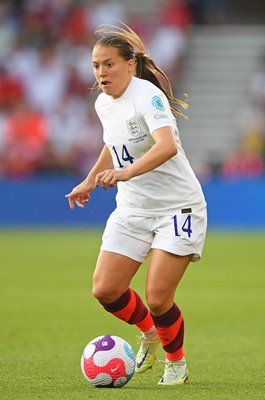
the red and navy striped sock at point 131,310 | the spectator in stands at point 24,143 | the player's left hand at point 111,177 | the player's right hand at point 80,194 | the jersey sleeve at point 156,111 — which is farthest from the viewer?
the spectator in stands at point 24,143

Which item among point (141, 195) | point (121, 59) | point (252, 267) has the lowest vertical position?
point (252, 267)

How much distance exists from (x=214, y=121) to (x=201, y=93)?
86cm

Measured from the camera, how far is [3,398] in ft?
20.6

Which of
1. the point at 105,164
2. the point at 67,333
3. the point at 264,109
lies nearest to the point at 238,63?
the point at 264,109

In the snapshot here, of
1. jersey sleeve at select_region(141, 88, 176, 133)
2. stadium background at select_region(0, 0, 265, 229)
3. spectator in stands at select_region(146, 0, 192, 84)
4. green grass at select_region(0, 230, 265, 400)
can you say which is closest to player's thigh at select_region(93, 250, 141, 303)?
green grass at select_region(0, 230, 265, 400)

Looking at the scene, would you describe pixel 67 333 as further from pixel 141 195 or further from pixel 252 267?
pixel 252 267

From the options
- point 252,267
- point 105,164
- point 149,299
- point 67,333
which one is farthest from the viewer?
point 252,267

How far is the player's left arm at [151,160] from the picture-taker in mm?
6352

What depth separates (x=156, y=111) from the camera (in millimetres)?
6738

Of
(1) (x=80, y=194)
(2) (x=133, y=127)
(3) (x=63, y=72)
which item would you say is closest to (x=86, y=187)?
(1) (x=80, y=194)

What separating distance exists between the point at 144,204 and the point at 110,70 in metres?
0.89

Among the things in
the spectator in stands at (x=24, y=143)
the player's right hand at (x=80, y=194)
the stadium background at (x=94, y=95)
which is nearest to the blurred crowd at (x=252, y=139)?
the stadium background at (x=94, y=95)

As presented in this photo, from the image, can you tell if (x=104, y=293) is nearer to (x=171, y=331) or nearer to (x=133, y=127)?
(x=171, y=331)

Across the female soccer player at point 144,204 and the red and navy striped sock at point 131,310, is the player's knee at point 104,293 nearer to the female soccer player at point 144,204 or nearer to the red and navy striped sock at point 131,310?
the female soccer player at point 144,204
